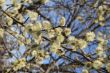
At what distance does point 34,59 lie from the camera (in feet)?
17.4

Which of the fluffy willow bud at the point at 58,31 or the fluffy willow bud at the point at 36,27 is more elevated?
the fluffy willow bud at the point at 36,27

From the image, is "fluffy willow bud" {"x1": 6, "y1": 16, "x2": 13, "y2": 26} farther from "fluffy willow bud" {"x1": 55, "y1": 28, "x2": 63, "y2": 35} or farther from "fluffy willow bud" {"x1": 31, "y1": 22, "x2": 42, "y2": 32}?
"fluffy willow bud" {"x1": 55, "y1": 28, "x2": 63, "y2": 35}

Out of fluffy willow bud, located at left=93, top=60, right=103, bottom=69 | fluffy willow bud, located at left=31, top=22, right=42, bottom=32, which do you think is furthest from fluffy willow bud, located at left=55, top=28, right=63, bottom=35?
fluffy willow bud, located at left=93, top=60, right=103, bottom=69

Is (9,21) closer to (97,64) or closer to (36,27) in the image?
(36,27)

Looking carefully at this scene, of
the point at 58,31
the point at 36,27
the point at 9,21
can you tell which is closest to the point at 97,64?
the point at 58,31

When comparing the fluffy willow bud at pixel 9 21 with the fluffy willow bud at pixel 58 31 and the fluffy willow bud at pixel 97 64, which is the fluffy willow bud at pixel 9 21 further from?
the fluffy willow bud at pixel 97 64

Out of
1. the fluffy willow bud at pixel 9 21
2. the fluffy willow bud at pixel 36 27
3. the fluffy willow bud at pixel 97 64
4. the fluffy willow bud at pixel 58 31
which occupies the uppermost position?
the fluffy willow bud at pixel 36 27

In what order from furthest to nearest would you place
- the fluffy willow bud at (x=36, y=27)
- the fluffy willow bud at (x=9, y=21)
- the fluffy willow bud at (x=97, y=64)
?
the fluffy willow bud at (x=9, y=21), the fluffy willow bud at (x=97, y=64), the fluffy willow bud at (x=36, y=27)

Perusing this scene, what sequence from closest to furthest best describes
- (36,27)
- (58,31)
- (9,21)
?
1. (36,27)
2. (58,31)
3. (9,21)

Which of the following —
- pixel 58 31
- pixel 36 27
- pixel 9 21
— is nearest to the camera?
pixel 36 27

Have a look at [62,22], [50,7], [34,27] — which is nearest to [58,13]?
[50,7]

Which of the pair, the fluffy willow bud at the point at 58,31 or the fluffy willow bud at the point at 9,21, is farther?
the fluffy willow bud at the point at 9,21

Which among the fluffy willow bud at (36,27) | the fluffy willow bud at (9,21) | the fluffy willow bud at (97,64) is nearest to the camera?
the fluffy willow bud at (36,27)

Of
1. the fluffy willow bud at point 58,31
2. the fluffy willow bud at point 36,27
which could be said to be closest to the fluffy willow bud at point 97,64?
the fluffy willow bud at point 58,31
